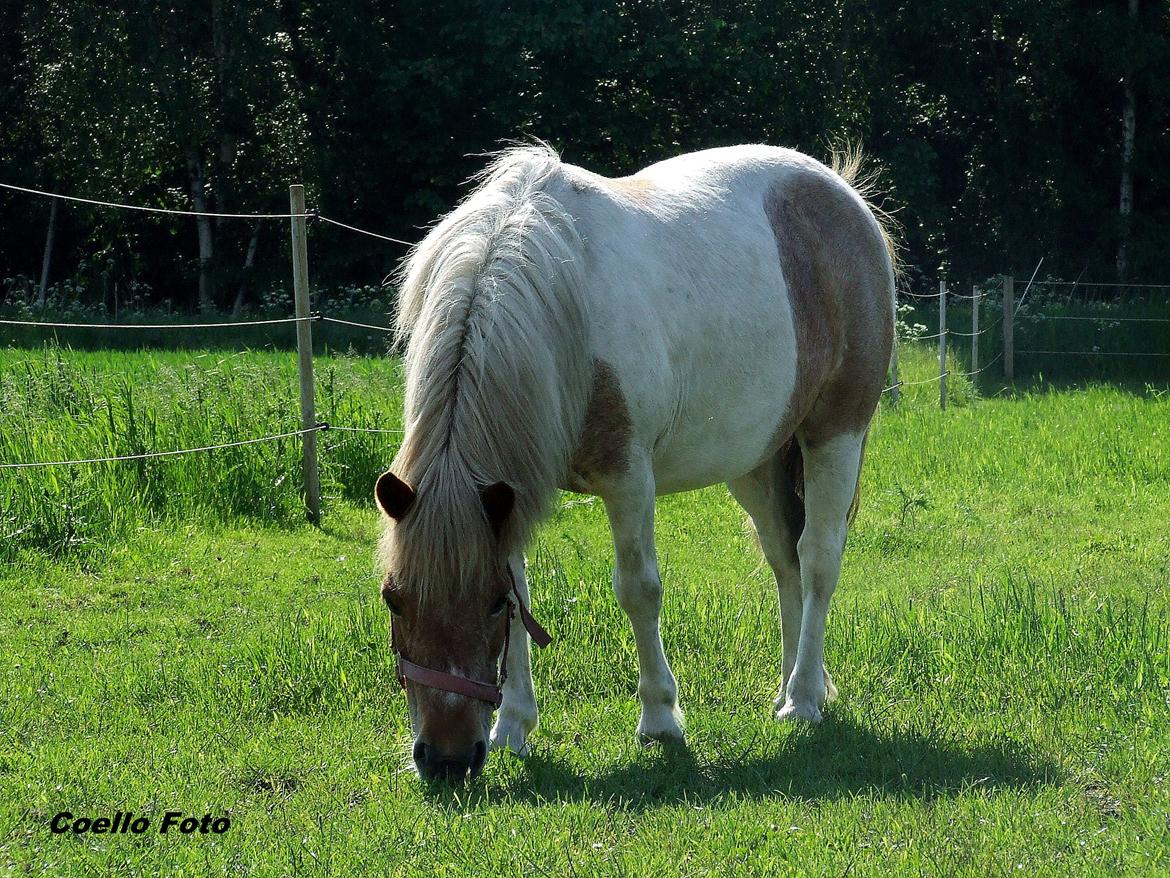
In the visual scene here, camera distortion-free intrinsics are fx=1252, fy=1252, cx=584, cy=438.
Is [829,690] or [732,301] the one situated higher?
[732,301]

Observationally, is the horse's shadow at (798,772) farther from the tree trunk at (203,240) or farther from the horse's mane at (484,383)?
the tree trunk at (203,240)

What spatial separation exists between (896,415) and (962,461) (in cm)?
272

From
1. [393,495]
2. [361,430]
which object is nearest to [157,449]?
[361,430]

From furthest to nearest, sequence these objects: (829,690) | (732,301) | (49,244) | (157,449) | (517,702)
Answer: (49,244), (157,449), (829,690), (732,301), (517,702)

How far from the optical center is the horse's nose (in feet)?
11.1

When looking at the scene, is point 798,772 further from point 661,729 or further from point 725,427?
point 725,427

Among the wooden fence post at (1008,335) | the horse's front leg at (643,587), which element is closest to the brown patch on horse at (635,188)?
the horse's front leg at (643,587)

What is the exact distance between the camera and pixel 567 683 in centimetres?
480

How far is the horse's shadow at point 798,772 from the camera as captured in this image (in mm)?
3627

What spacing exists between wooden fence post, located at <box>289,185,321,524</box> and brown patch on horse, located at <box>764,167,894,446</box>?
3.80 m

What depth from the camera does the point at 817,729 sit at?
4324 millimetres

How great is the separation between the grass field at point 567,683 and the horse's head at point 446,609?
0.20 meters

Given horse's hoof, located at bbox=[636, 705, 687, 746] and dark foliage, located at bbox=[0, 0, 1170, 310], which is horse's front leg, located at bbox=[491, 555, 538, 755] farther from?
dark foliage, located at bbox=[0, 0, 1170, 310]

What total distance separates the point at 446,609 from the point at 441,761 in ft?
1.34
